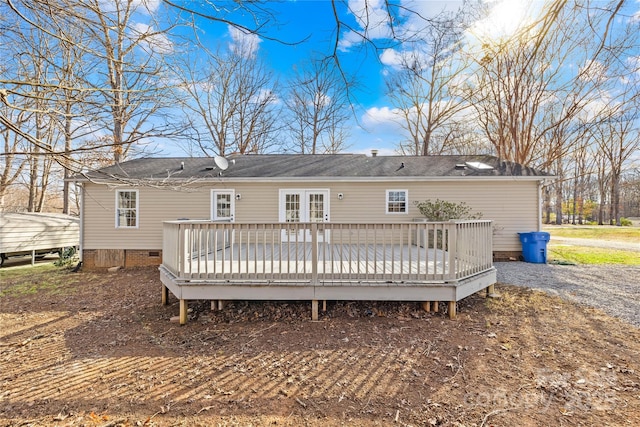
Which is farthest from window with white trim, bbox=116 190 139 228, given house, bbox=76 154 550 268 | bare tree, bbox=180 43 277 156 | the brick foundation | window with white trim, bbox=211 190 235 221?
bare tree, bbox=180 43 277 156

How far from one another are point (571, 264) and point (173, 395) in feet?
34.9

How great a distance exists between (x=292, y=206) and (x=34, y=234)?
422 inches

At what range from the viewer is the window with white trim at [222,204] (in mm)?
9438

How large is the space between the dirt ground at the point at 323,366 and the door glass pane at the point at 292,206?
4.38 metres

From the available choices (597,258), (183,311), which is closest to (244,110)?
(183,311)

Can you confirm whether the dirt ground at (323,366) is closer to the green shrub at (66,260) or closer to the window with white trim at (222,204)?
the window with white trim at (222,204)

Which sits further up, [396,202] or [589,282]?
[396,202]

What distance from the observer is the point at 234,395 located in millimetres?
2836

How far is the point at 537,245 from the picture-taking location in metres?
8.95

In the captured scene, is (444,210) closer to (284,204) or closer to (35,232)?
(284,204)

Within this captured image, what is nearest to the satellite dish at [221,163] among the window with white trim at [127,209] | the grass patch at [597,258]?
the window with white trim at [127,209]

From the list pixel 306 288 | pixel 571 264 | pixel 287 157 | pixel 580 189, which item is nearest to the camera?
pixel 306 288

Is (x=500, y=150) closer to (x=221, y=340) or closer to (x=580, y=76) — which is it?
(x=580, y=76)

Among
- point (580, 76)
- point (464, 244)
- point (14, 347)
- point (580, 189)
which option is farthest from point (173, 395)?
point (580, 189)
